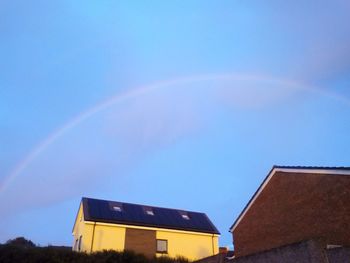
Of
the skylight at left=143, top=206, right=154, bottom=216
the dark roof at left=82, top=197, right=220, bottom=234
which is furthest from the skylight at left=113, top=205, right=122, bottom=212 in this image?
the skylight at left=143, top=206, right=154, bottom=216

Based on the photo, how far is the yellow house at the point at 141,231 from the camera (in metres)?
29.0

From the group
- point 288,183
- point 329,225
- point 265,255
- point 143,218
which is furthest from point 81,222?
point 265,255

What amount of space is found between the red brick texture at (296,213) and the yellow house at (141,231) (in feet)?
28.9

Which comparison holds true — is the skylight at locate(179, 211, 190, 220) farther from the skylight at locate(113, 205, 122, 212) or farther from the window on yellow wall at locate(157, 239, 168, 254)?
the skylight at locate(113, 205, 122, 212)

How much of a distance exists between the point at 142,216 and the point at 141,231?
1810 millimetres

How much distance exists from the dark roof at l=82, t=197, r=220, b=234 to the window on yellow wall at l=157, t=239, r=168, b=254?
120cm

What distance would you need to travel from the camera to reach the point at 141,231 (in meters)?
30.3

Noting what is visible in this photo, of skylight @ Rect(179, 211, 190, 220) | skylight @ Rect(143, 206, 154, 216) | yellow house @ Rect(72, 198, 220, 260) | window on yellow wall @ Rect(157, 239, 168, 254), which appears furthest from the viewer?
skylight @ Rect(179, 211, 190, 220)

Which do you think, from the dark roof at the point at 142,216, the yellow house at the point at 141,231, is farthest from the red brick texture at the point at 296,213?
the dark roof at the point at 142,216

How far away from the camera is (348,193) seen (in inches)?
664

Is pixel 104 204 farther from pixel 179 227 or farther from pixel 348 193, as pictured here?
pixel 348 193

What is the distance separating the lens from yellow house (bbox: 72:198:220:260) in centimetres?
2895

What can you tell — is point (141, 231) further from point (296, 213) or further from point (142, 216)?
point (296, 213)

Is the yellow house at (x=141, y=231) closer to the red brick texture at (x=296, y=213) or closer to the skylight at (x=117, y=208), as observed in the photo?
the skylight at (x=117, y=208)
